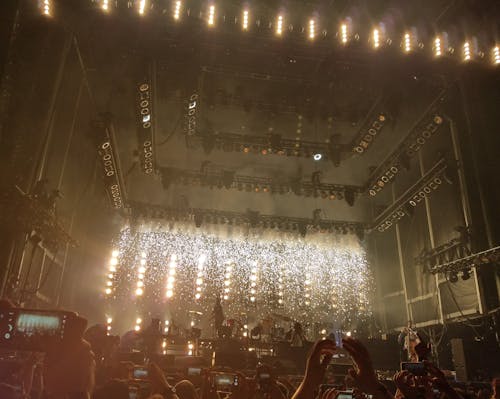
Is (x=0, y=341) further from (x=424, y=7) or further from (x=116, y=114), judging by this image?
(x=424, y=7)

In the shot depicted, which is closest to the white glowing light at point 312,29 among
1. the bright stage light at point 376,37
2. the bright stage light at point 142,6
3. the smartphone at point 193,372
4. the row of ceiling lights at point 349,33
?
the row of ceiling lights at point 349,33

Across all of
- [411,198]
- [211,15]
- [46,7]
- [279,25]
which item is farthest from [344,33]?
[411,198]

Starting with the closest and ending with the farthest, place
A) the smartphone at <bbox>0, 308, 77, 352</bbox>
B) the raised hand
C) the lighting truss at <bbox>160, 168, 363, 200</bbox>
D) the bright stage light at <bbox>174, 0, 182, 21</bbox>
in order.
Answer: the raised hand → the smartphone at <bbox>0, 308, 77, 352</bbox> → the bright stage light at <bbox>174, 0, 182, 21</bbox> → the lighting truss at <bbox>160, 168, 363, 200</bbox>

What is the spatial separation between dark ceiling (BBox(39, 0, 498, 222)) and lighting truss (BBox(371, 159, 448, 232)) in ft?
5.98

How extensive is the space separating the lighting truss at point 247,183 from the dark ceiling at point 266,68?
122cm

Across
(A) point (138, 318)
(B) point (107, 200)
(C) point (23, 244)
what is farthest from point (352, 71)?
(A) point (138, 318)

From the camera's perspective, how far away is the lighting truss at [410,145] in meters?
11.0

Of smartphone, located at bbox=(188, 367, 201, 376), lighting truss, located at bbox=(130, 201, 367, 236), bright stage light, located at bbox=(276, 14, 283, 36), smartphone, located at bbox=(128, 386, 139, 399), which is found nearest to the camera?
smartphone, located at bbox=(128, 386, 139, 399)

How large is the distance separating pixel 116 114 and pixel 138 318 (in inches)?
387

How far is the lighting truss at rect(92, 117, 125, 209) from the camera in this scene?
1032cm

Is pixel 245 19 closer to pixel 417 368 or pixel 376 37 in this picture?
pixel 376 37


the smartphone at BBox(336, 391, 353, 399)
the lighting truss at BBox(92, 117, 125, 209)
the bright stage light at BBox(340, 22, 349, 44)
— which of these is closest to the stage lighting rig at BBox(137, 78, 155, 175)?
the lighting truss at BBox(92, 117, 125, 209)

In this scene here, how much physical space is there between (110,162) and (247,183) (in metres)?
4.69

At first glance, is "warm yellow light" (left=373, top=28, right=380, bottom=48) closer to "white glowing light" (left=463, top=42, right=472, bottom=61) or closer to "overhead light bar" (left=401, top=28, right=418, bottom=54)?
"overhead light bar" (left=401, top=28, right=418, bottom=54)
